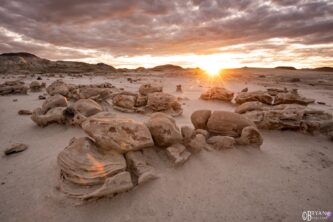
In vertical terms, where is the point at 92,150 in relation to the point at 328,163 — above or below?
above

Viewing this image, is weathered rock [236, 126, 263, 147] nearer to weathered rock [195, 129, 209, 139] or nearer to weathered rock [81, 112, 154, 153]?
weathered rock [195, 129, 209, 139]

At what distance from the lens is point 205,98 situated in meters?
11.3

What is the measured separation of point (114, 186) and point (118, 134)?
3.04ft

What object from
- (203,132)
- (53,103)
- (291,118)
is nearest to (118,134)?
(203,132)

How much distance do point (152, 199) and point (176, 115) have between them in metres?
4.75

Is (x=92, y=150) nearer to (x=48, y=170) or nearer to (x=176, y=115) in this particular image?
(x=48, y=170)

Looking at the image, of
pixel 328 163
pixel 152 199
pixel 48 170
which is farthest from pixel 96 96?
pixel 328 163

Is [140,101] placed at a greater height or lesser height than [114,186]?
greater

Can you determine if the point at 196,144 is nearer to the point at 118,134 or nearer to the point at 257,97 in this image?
the point at 118,134

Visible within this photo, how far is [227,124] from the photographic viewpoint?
195 inches

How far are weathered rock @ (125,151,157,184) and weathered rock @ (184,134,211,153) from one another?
109 centimetres

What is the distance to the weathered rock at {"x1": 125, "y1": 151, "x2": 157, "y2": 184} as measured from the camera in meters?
3.36

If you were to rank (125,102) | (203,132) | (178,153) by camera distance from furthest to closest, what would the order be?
(125,102), (203,132), (178,153)

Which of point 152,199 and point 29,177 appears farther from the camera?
point 29,177
